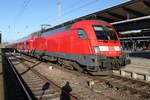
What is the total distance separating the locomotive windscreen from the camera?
11078 mm

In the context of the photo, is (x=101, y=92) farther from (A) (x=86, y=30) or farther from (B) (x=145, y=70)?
(B) (x=145, y=70)

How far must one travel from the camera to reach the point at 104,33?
447 inches

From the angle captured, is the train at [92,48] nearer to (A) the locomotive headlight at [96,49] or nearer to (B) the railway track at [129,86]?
(A) the locomotive headlight at [96,49]

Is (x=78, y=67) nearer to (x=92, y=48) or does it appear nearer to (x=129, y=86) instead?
(x=92, y=48)

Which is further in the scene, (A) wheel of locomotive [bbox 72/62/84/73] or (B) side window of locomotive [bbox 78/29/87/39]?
(A) wheel of locomotive [bbox 72/62/84/73]

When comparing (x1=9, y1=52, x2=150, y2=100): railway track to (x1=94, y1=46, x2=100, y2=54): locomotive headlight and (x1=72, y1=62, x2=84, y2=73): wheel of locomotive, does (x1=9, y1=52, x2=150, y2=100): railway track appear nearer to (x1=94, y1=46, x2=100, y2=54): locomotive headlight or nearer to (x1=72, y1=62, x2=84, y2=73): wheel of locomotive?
(x1=72, y1=62, x2=84, y2=73): wheel of locomotive

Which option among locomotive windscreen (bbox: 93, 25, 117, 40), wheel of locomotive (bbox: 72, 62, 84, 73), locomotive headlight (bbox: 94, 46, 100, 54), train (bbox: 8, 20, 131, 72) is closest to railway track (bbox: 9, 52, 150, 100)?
train (bbox: 8, 20, 131, 72)

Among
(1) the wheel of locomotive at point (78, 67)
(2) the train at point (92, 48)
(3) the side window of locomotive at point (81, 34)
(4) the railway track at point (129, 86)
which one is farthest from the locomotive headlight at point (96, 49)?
(1) the wheel of locomotive at point (78, 67)

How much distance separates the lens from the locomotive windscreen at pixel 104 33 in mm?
11078

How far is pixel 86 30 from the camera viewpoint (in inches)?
434

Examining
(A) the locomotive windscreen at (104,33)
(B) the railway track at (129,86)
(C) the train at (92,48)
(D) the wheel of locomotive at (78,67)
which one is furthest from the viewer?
(D) the wheel of locomotive at (78,67)

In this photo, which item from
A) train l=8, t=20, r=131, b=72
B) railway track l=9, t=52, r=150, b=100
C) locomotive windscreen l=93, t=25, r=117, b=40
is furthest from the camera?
locomotive windscreen l=93, t=25, r=117, b=40

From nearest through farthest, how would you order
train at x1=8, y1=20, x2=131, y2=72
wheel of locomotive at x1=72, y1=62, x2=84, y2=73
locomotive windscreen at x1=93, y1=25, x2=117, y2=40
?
1. train at x1=8, y1=20, x2=131, y2=72
2. locomotive windscreen at x1=93, y1=25, x2=117, y2=40
3. wheel of locomotive at x1=72, y1=62, x2=84, y2=73

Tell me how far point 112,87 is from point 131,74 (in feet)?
9.88
